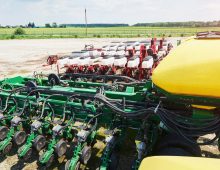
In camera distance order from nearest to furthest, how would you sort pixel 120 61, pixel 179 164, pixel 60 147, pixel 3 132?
pixel 179 164, pixel 60 147, pixel 3 132, pixel 120 61

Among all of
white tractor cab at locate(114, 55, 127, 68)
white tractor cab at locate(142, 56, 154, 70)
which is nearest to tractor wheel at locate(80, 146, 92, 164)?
white tractor cab at locate(142, 56, 154, 70)

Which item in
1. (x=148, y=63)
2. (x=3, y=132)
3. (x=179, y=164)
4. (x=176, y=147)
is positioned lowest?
(x=3, y=132)

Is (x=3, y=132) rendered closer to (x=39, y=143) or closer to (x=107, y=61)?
(x=39, y=143)

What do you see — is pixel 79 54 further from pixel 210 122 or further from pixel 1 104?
pixel 210 122

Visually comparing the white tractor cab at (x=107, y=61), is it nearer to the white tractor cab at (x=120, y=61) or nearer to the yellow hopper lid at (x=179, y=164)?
the white tractor cab at (x=120, y=61)

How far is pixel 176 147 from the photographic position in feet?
12.8

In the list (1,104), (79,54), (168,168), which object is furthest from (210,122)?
(79,54)

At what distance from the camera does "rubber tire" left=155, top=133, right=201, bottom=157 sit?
12.3 ft

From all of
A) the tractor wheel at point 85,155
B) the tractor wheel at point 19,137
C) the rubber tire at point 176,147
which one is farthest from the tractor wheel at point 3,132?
the rubber tire at point 176,147

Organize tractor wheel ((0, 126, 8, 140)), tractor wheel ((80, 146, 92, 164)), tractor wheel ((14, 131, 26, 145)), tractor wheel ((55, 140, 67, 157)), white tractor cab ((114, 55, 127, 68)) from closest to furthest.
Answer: tractor wheel ((80, 146, 92, 164)) < tractor wheel ((55, 140, 67, 157)) < tractor wheel ((14, 131, 26, 145)) < tractor wheel ((0, 126, 8, 140)) < white tractor cab ((114, 55, 127, 68))

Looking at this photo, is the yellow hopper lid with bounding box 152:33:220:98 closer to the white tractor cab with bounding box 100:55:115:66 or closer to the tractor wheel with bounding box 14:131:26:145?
the tractor wheel with bounding box 14:131:26:145

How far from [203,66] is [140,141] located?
4.97ft

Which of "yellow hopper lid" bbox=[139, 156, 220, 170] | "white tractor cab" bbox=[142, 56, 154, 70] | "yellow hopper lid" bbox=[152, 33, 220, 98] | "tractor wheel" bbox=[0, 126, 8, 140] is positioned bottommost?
"tractor wheel" bbox=[0, 126, 8, 140]

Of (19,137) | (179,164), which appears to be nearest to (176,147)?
(179,164)
